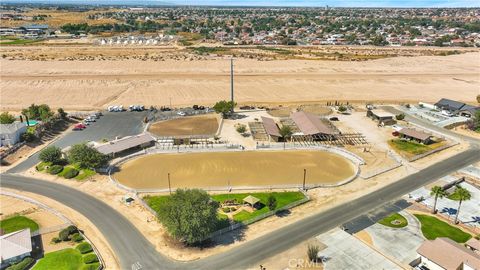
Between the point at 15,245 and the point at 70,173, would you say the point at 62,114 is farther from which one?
the point at 15,245

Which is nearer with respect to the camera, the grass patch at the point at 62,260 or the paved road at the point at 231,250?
the grass patch at the point at 62,260

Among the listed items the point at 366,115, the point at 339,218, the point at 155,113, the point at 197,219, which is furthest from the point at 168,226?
the point at 366,115

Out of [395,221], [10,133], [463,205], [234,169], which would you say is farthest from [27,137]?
[463,205]

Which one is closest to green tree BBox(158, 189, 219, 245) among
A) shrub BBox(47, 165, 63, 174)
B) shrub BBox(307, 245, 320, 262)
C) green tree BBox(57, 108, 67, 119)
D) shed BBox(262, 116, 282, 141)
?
shrub BBox(307, 245, 320, 262)

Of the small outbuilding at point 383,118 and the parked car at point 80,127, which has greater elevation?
the small outbuilding at point 383,118

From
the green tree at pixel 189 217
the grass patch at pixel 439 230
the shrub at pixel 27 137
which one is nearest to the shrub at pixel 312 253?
the green tree at pixel 189 217

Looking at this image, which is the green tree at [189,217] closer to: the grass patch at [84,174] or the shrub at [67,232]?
the shrub at [67,232]
